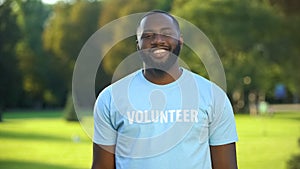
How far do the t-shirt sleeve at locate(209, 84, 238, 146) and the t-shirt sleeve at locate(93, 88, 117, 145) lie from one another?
33 centimetres

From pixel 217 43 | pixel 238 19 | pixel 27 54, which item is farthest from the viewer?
pixel 27 54

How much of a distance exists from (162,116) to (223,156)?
29cm

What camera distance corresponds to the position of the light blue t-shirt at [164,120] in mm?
2119

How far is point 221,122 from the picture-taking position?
2.19 metres

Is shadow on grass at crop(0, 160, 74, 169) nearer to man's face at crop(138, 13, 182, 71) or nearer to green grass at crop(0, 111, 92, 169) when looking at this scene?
green grass at crop(0, 111, 92, 169)

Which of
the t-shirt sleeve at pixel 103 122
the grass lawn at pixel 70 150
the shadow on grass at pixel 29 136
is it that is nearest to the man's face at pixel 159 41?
the t-shirt sleeve at pixel 103 122

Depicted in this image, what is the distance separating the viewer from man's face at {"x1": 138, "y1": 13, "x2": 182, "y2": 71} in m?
2.16

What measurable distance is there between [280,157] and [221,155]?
12.3m

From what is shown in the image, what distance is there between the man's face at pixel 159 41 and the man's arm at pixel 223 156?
33cm

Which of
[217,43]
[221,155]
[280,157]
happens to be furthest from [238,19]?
[221,155]

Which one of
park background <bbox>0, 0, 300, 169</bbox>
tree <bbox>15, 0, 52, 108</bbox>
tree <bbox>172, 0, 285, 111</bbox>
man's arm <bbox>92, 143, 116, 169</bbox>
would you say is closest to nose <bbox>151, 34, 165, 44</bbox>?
man's arm <bbox>92, 143, 116, 169</bbox>

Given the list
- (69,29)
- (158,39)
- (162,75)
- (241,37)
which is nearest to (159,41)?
(158,39)

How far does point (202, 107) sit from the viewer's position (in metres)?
2.13

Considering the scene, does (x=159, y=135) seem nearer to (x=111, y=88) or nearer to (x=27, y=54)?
(x=111, y=88)
